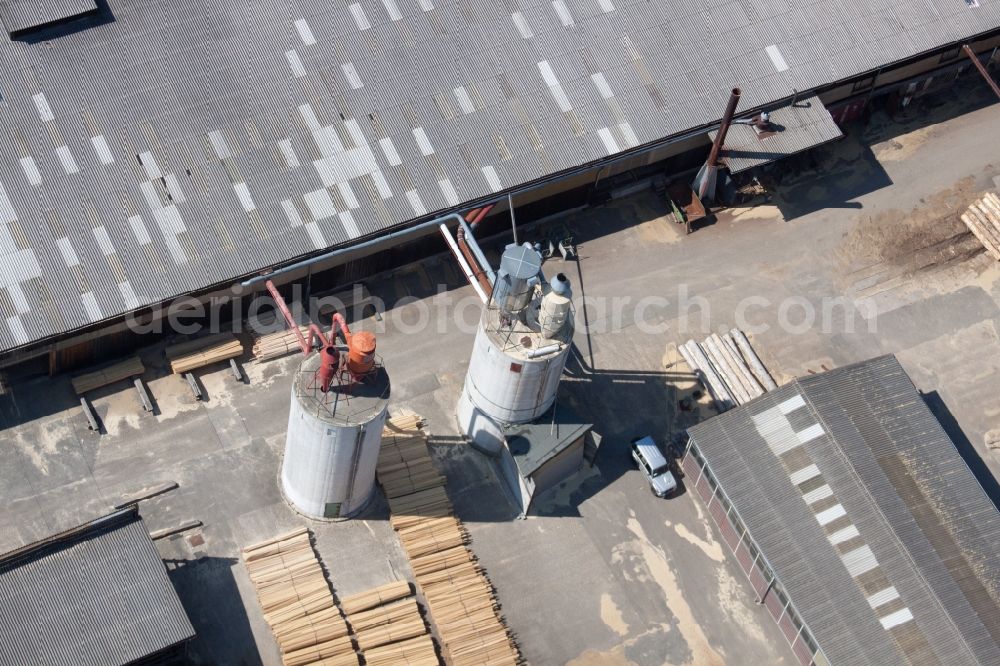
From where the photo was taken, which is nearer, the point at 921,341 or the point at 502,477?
the point at 502,477

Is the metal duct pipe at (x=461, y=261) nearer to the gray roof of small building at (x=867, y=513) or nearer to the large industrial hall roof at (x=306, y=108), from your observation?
the large industrial hall roof at (x=306, y=108)

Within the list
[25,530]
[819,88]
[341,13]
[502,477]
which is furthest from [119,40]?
[819,88]

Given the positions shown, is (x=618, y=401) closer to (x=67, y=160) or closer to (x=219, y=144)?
(x=219, y=144)

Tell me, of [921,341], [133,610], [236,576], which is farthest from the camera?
[921,341]

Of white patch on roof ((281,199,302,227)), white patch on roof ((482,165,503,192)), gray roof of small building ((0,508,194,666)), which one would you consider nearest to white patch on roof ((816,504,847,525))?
white patch on roof ((482,165,503,192))

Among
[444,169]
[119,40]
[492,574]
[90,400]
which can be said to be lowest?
[492,574]

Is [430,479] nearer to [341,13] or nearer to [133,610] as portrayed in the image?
[133,610]

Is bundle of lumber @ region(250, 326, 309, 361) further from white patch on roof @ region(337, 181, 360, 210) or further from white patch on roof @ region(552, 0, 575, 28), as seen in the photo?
white patch on roof @ region(552, 0, 575, 28)
